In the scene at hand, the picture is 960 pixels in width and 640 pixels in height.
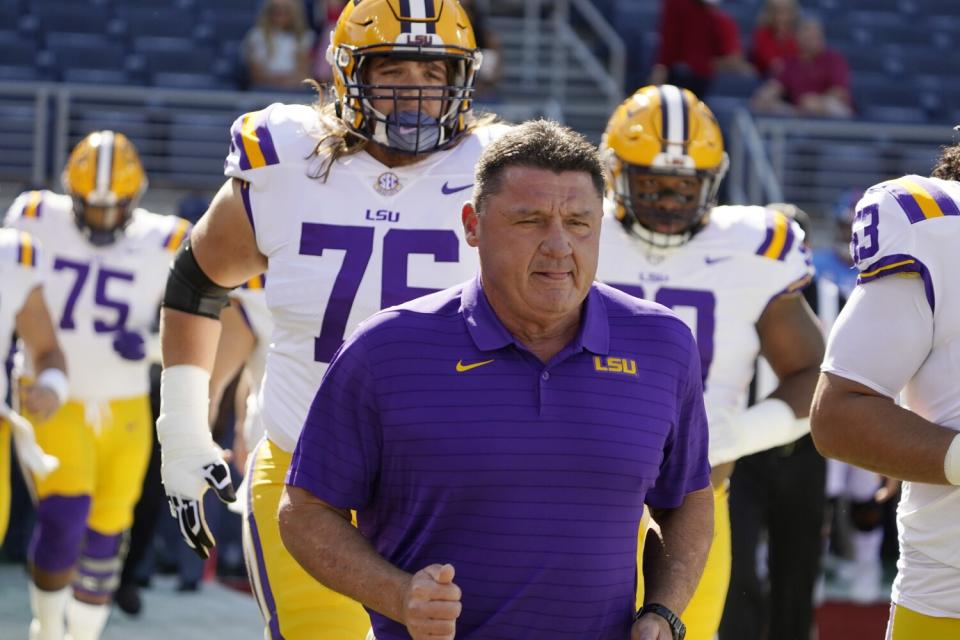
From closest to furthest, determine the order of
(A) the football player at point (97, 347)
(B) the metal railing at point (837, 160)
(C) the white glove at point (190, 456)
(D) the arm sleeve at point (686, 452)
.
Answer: (D) the arm sleeve at point (686, 452) → (C) the white glove at point (190, 456) → (A) the football player at point (97, 347) → (B) the metal railing at point (837, 160)

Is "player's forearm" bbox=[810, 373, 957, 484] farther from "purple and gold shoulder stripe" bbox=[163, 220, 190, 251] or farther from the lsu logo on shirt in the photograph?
"purple and gold shoulder stripe" bbox=[163, 220, 190, 251]

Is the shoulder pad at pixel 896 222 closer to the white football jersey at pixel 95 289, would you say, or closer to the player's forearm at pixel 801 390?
the player's forearm at pixel 801 390

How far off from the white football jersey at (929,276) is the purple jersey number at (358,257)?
0.95 meters

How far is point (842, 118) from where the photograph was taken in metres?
10.9

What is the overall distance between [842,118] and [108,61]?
15.6 ft

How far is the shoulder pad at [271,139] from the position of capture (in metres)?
3.53

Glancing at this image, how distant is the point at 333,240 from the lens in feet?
11.4

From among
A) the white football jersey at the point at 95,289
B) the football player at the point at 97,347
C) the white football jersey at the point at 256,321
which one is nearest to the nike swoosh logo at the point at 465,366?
the white football jersey at the point at 256,321

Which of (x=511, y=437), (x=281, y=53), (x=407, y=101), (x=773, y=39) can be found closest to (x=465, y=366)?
(x=511, y=437)

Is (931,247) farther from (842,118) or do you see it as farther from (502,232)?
(842,118)

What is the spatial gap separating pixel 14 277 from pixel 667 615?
13.9ft

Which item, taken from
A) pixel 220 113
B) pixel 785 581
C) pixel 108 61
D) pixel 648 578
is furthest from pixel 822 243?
pixel 648 578

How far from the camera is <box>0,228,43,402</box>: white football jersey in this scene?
620cm

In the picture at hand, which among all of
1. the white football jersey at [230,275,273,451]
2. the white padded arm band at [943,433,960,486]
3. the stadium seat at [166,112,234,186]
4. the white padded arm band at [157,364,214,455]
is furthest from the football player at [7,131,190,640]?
the white padded arm band at [943,433,960,486]
